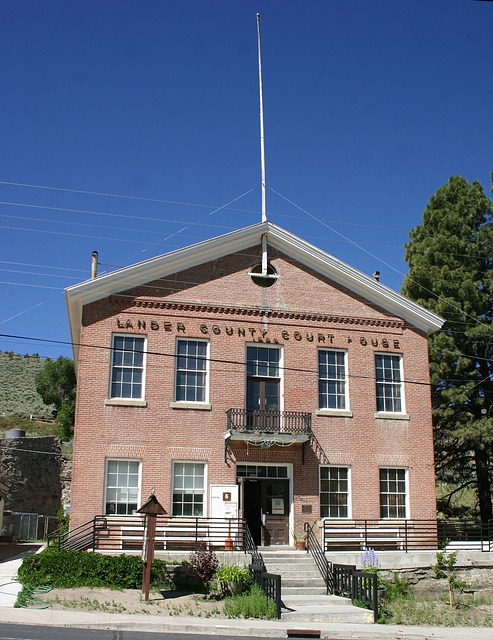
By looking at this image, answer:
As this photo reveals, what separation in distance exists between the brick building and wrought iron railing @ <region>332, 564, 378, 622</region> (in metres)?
3.15

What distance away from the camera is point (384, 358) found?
24.9 metres

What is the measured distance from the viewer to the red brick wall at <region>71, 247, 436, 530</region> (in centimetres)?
2153

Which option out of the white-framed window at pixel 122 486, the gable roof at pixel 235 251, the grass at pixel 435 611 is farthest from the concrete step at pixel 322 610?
the gable roof at pixel 235 251

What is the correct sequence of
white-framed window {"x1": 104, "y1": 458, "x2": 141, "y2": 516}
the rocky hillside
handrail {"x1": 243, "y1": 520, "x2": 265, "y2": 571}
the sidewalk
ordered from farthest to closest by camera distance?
1. the rocky hillside
2. white-framed window {"x1": 104, "y1": 458, "x2": 141, "y2": 516}
3. handrail {"x1": 243, "y1": 520, "x2": 265, "y2": 571}
4. the sidewalk

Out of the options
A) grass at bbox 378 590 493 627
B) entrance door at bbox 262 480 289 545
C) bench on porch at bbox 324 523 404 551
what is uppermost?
entrance door at bbox 262 480 289 545

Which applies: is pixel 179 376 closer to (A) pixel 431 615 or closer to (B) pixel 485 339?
(A) pixel 431 615

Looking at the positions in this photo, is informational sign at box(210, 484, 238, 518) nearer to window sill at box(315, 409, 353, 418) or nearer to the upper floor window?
the upper floor window

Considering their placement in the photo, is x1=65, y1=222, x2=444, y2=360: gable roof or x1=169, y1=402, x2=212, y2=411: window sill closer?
x1=169, y1=402, x2=212, y2=411: window sill

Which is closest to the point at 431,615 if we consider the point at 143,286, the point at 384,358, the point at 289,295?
the point at 384,358

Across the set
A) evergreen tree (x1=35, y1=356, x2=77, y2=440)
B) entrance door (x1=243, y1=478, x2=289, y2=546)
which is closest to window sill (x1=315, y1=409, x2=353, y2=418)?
entrance door (x1=243, y1=478, x2=289, y2=546)

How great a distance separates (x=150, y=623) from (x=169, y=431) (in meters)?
7.84

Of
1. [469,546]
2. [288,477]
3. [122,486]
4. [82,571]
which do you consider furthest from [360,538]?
[82,571]

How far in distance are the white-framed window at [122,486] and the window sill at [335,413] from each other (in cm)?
636

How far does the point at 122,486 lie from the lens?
2128 cm
